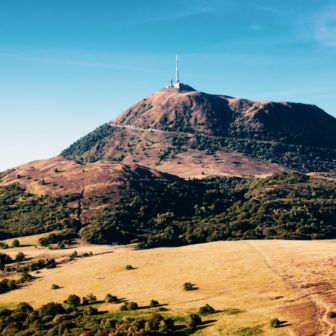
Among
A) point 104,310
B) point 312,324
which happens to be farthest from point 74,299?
point 312,324

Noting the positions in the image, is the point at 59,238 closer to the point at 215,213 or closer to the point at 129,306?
the point at 129,306

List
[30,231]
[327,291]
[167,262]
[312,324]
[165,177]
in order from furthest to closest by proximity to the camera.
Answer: [165,177], [30,231], [167,262], [327,291], [312,324]

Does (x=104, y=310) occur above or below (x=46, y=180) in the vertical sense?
below

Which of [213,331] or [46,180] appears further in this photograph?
[46,180]

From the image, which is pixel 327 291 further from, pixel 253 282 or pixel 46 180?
pixel 46 180

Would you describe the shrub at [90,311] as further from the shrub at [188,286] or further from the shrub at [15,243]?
the shrub at [15,243]

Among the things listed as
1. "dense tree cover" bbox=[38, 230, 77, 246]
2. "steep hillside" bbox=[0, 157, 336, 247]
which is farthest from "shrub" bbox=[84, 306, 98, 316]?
"dense tree cover" bbox=[38, 230, 77, 246]

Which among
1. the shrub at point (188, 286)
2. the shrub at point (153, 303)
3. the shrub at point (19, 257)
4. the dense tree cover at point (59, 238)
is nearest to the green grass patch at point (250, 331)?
the shrub at point (153, 303)
